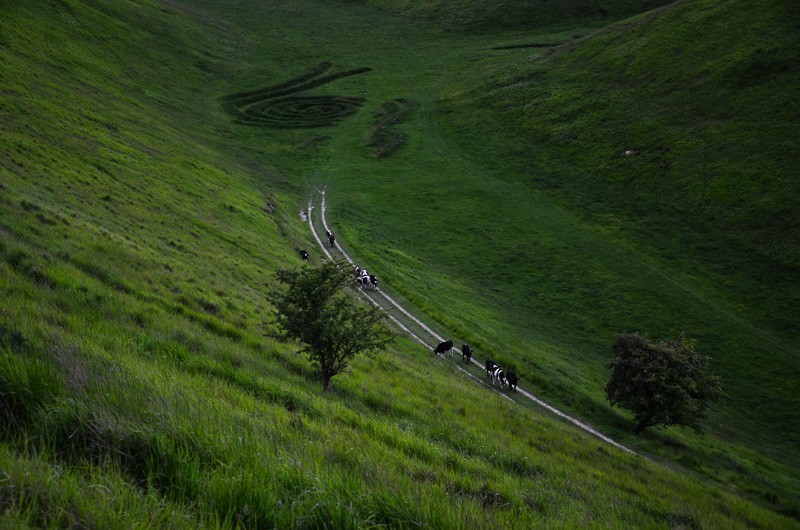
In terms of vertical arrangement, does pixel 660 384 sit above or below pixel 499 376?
above

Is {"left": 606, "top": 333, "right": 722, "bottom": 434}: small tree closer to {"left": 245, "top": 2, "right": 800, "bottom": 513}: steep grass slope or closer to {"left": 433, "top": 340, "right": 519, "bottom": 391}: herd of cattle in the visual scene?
{"left": 245, "top": 2, "right": 800, "bottom": 513}: steep grass slope

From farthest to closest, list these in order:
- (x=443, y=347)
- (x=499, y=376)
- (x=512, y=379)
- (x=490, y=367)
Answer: (x=443, y=347), (x=490, y=367), (x=499, y=376), (x=512, y=379)

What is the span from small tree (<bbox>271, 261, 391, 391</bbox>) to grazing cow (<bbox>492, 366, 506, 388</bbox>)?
49.0 ft

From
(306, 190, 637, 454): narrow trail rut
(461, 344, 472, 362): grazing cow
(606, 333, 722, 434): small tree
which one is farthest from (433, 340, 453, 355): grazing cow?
(606, 333, 722, 434): small tree

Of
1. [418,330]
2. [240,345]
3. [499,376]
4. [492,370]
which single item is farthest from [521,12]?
[240,345]

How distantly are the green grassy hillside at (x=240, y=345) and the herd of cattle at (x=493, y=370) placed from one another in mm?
1778

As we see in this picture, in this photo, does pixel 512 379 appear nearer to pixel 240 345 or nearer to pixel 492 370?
pixel 492 370

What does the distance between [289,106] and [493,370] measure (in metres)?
92.1

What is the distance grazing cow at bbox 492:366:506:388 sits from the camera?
2952cm

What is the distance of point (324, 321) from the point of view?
618 inches

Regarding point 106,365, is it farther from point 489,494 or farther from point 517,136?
point 517,136

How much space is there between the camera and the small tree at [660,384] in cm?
2659

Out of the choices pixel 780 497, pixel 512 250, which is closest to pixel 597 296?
pixel 512 250

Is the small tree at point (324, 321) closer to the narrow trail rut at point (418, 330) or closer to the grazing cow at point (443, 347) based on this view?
the narrow trail rut at point (418, 330)
